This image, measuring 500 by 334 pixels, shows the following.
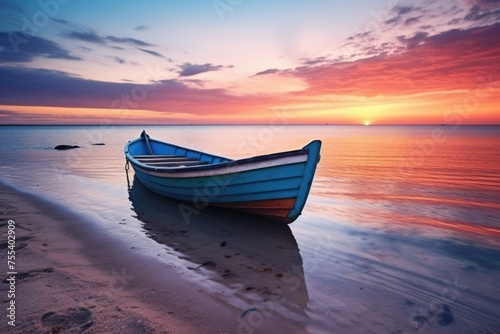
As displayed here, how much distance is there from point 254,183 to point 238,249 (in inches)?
71.6

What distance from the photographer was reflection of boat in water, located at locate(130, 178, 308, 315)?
4.38 meters

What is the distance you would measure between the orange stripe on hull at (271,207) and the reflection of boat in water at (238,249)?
328mm

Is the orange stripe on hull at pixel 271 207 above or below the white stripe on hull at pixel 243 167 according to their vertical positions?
below

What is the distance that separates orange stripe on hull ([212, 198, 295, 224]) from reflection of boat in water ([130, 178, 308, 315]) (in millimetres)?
328

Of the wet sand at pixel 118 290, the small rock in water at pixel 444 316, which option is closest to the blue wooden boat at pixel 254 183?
the wet sand at pixel 118 290

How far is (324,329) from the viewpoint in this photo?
3494mm

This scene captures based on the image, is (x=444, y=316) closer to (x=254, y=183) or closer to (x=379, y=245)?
(x=379, y=245)

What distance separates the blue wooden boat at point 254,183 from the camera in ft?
21.2

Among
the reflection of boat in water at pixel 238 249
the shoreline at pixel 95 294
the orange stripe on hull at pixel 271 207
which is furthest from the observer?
the orange stripe on hull at pixel 271 207

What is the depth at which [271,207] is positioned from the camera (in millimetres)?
7391

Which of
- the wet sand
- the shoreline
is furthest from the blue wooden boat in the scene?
the shoreline

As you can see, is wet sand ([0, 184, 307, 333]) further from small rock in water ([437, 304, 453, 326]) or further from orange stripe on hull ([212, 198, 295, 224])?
small rock in water ([437, 304, 453, 326])

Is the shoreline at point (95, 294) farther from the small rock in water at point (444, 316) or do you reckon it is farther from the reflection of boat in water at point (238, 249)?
the small rock in water at point (444, 316)

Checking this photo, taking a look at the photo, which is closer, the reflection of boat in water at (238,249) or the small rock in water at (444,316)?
the small rock in water at (444,316)
